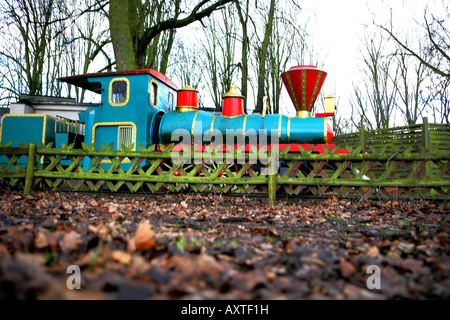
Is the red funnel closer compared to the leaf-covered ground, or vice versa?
the leaf-covered ground

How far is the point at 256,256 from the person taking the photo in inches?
76.6

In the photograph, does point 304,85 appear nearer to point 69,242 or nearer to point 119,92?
point 119,92

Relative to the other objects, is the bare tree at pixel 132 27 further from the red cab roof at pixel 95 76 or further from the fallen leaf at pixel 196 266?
the fallen leaf at pixel 196 266

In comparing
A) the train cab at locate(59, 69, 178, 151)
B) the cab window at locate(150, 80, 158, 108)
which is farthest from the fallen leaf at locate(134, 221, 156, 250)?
the cab window at locate(150, 80, 158, 108)

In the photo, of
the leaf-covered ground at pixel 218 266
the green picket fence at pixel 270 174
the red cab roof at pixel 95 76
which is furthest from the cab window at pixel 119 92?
the leaf-covered ground at pixel 218 266

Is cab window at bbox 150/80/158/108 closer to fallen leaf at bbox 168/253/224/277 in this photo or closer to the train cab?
the train cab

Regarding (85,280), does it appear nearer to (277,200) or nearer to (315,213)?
(315,213)

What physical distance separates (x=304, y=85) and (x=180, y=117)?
3049 millimetres

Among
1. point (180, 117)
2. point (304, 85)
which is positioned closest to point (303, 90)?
point (304, 85)

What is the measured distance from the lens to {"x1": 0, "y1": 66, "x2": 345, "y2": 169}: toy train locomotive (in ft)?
25.0

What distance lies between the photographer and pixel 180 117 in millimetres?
8008

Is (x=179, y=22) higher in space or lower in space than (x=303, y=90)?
higher

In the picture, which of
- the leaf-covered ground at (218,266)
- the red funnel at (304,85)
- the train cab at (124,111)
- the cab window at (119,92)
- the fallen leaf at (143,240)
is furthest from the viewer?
the cab window at (119,92)

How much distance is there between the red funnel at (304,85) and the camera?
7.75 metres
